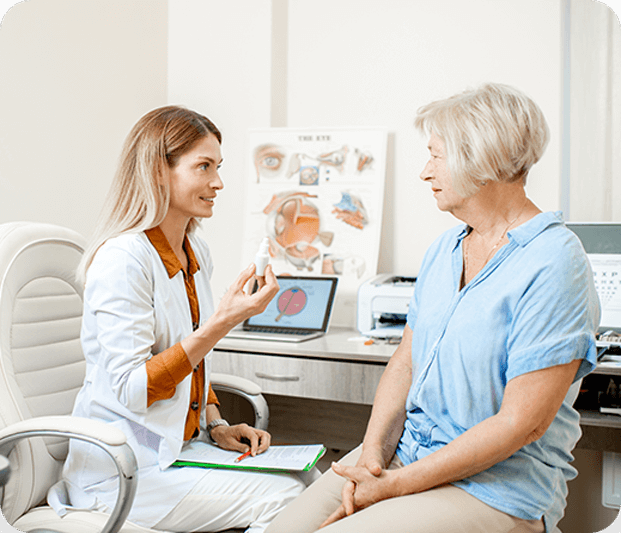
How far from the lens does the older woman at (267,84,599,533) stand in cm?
103

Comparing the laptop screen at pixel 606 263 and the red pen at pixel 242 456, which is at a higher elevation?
the laptop screen at pixel 606 263

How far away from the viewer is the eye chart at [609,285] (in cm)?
206

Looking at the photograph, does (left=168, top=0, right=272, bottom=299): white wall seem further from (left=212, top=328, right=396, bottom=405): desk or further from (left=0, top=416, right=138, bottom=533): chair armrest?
(left=0, top=416, right=138, bottom=533): chair armrest

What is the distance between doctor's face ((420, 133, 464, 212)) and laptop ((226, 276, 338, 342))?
1.11 meters

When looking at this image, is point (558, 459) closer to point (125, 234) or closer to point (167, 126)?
point (125, 234)

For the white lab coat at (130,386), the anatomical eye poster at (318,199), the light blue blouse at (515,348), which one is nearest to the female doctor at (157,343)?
the white lab coat at (130,386)

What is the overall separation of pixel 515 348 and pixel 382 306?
120 cm

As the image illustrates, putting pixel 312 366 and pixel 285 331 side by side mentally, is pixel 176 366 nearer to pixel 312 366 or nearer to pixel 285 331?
pixel 312 366

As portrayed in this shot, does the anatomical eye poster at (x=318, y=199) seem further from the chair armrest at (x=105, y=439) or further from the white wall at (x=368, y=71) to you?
the chair armrest at (x=105, y=439)

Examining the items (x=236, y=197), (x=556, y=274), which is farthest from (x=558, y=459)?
(x=236, y=197)

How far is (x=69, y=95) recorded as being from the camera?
2.32m

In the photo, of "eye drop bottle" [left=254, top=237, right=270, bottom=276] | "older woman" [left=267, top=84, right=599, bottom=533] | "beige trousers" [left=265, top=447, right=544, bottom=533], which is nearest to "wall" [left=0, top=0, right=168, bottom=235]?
"eye drop bottle" [left=254, top=237, right=270, bottom=276]

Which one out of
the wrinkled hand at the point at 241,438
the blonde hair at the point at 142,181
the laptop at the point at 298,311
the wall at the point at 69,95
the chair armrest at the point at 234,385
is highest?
Answer: the wall at the point at 69,95

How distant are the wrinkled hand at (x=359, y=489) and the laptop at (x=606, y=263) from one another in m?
1.30
